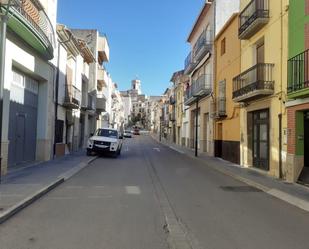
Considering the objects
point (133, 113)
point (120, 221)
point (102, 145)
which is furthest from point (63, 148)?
point (133, 113)

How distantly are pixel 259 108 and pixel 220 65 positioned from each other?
31.7 ft

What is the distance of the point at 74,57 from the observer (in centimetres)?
3017

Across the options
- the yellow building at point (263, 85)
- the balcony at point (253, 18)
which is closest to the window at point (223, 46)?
the yellow building at point (263, 85)

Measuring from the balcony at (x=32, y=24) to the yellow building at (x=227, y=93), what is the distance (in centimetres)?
1022

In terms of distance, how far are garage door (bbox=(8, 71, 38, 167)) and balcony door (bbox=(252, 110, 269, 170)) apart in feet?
34.2

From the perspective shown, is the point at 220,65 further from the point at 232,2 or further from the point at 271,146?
the point at 271,146

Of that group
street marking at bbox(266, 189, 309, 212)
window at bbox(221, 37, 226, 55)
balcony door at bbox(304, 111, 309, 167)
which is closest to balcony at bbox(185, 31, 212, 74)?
window at bbox(221, 37, 226, 55)

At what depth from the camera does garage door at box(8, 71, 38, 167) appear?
17.1 meters

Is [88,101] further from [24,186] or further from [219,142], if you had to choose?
[24,186]

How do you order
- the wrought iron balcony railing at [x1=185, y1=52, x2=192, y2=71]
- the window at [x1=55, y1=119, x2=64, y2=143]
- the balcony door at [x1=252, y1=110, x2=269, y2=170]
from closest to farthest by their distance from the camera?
1. the balcony door at [x1=252, y1=110, x2=269, y2=170]
2. the window at [x1=55, y1=119, x2=64, y2=143]
3. the wrought iron balcony railing at [x1=185, y1=52, x2=192, y2=71]

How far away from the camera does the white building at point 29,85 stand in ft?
49.3

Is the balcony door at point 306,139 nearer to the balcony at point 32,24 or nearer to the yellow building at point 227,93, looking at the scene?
the yellow building at point 227,93

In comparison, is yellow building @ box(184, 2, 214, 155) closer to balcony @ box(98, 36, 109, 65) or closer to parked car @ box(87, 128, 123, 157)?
parked car @ box(87, 128, 123, 157)

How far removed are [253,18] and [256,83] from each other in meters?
3.01
